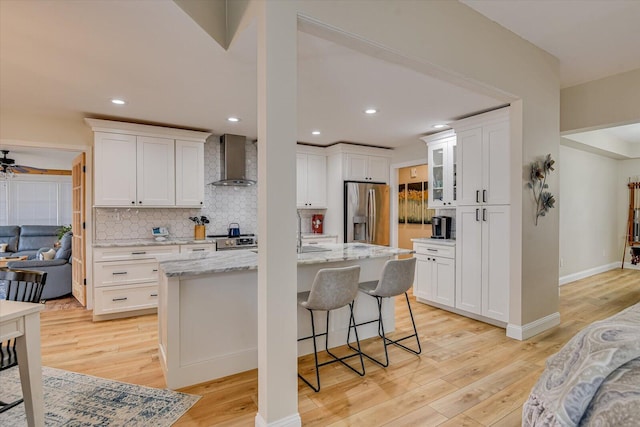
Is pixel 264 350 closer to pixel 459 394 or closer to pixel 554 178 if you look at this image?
pixel 459 394

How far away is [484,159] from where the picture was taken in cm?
366

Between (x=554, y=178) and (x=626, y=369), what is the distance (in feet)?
10.00

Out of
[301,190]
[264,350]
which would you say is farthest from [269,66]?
[301,190]

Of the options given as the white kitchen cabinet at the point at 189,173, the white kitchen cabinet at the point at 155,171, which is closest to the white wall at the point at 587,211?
the white kitchen cabinet at the point at 189,173

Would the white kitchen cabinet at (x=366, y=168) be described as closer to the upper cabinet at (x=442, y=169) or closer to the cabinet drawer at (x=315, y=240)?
the cabinet drawer at (x=315, y=240)

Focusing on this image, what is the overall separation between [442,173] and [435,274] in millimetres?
1382

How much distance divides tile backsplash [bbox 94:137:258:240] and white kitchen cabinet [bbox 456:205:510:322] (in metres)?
3.20

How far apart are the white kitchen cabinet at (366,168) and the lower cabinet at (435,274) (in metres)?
1.65

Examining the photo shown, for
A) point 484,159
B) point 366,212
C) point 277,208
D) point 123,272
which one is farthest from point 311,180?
point 277,208

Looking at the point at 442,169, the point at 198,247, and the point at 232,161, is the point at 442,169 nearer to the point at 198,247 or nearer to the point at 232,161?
the point at 232,161

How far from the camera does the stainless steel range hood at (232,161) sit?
4844 mm

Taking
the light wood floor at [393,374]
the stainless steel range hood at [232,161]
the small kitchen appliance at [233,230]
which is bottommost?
the light wood floor at [393,374]

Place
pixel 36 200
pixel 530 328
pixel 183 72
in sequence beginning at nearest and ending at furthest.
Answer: pixel 183 72, pixel 530 328, pixel 36 200

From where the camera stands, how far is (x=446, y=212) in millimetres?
4848
